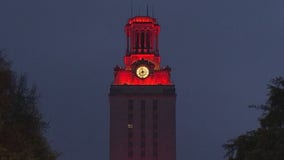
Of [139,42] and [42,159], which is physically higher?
[139,42]

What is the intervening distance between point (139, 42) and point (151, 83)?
591cm

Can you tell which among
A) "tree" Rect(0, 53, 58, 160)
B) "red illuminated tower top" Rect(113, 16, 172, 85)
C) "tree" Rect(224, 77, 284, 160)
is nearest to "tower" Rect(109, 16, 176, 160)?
"red illuminated tower top" Rect(113, 16, 172, 85)

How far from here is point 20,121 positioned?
229ft

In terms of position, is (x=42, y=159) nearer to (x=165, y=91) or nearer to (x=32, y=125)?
(x=32, y=125)

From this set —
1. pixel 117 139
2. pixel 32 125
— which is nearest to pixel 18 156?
pixel 32 125

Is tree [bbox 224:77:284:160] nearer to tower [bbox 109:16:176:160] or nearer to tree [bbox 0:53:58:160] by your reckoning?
tree [bbox 0:53:58:160]

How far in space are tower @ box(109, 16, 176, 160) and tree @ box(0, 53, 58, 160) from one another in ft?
284

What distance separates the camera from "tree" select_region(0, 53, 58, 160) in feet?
206

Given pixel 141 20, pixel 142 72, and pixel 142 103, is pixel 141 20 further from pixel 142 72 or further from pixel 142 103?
pixel 142 103

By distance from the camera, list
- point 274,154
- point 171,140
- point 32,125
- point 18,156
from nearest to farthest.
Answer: point 274,154 < point 18,156 < point 32,125 < point 171,140

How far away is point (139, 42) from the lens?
16400 cm

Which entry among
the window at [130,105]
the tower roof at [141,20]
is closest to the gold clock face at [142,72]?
the window at [130,105]

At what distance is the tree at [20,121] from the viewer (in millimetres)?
62934

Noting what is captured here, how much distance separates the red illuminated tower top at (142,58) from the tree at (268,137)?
335 ft
